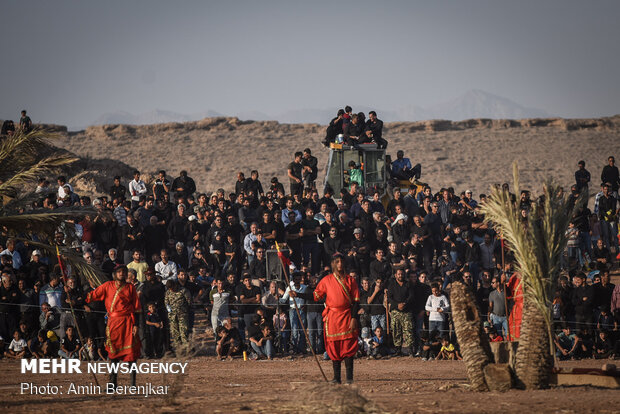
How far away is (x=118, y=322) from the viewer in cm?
A: 1255

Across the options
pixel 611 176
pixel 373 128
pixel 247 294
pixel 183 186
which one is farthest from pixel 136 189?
pixel 611 176

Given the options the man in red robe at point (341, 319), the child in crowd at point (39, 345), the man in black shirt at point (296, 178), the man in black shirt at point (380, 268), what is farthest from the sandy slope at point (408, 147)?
the man in red robe at point (341, 319)

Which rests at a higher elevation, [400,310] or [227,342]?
[400,310]

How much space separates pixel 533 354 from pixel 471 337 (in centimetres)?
83

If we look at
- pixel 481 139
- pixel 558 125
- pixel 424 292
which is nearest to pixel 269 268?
pixel 424 292

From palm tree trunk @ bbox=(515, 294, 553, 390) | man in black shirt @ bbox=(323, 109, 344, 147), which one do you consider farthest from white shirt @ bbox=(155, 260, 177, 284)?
palm tree trunk @ bbox=(515, 294, 553, 390)

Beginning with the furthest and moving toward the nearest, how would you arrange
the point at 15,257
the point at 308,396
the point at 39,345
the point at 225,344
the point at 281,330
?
the point at 15,257 < the point at 281,330 < the point at 225,344 < the point at 39,345 < the point at 308,396

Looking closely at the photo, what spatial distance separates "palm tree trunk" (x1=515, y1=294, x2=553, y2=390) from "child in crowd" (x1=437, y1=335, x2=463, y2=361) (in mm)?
5729

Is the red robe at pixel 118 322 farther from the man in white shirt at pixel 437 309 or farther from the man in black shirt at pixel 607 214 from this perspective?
the man in black shirt at pixel 607 214

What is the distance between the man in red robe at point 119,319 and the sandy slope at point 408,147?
3929cm

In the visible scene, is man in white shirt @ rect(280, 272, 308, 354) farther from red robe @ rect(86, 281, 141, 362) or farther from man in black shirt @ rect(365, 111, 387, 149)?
man in black shirt @ rect(365, 111, 387, 149)

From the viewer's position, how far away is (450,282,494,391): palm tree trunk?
37.1ft

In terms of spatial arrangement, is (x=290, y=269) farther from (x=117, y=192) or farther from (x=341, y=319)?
(x=341, y=319)

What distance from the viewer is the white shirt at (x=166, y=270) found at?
62.5ft
